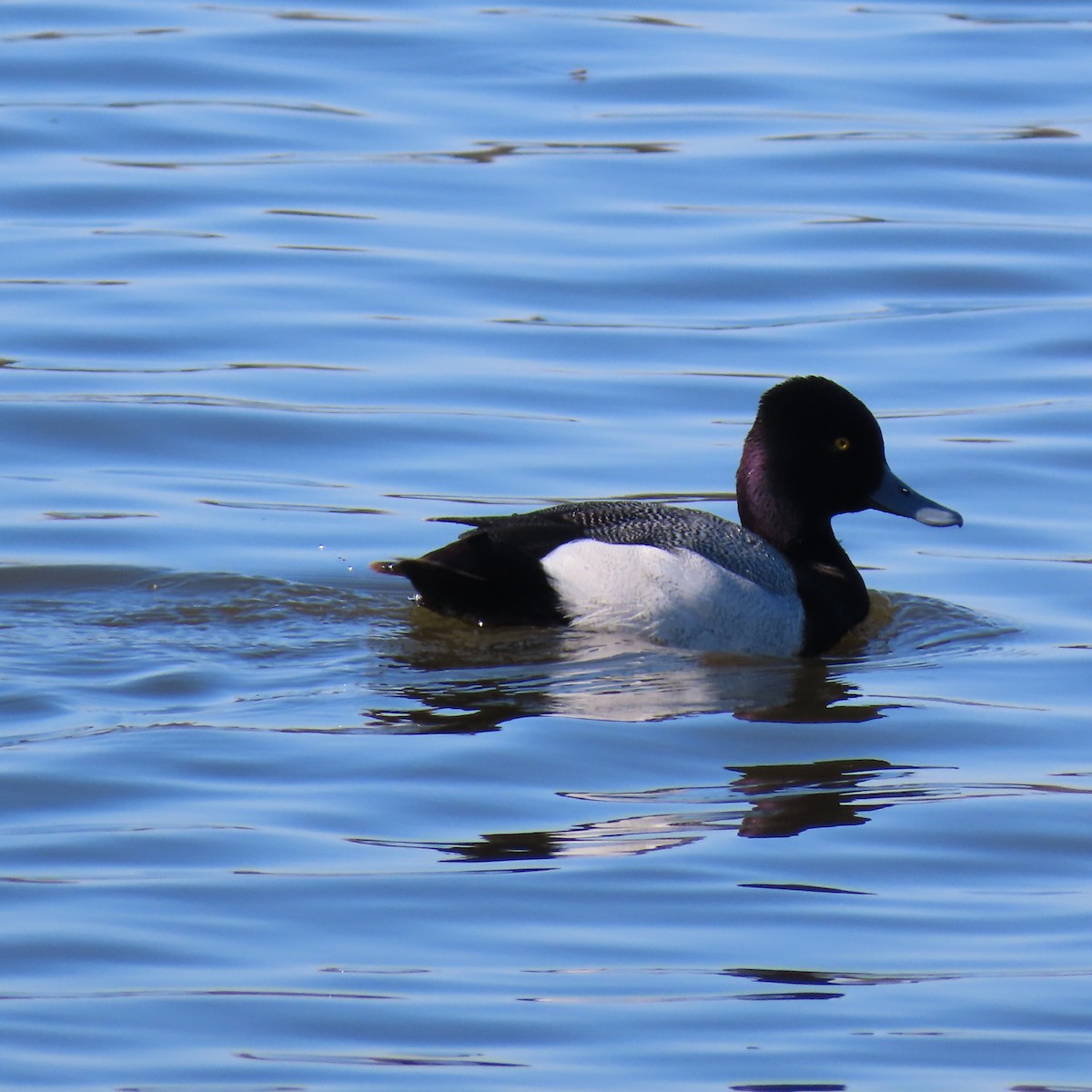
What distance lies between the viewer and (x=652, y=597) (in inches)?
311

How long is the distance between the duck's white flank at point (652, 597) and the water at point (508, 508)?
0.11m

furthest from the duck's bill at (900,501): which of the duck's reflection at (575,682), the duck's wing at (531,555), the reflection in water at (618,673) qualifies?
the duck's reflection at (575,682)

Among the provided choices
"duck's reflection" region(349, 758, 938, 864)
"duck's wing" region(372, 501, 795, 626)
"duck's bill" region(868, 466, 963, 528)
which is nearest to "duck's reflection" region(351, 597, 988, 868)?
"duck's reflection" region(349, 758, 938, 864)

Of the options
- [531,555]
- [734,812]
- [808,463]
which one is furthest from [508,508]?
[734,812]

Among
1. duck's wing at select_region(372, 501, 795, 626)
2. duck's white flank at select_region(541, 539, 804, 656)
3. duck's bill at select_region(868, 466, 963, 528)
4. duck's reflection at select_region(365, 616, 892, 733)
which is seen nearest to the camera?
duck's reflection at select_region(365, 616, 892, 733)

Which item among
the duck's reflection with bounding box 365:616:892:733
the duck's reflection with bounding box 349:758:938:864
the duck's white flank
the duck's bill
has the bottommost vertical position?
the duck's reflection with bounding box 349:758:938:864

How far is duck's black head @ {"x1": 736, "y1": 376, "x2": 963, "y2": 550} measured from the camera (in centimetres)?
862

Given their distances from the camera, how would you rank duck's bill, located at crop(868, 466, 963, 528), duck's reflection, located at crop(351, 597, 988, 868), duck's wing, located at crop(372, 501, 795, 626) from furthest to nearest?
duck's bill, located at crop(868, 466, 963, 528) → duck's wing, located at crop(372, 501, 795, 626) → duck's reflection, located at crop(351, 597, 988, 868)

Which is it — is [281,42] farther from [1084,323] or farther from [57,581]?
[57,581]

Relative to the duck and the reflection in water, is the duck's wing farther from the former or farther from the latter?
the reflection in water

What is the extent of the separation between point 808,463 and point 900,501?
1.28 feet

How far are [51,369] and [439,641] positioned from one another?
360 cm

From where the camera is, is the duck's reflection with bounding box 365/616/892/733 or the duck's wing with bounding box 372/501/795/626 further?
the duck's wing with bounding box 372/501/795/626

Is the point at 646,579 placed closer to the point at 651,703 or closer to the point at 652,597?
the point at 652,597
